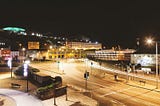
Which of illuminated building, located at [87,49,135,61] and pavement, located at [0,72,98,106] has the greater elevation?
illuminated building, located at [87,49,135,61]

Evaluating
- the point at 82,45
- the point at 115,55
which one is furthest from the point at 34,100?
the point at 82,45

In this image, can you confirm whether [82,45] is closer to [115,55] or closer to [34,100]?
[115,55]

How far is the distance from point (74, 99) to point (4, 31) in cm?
16128

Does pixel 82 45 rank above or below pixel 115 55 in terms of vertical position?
above

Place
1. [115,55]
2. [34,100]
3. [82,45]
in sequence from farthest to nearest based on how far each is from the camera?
[82,45] → [115,55] → [34,100]

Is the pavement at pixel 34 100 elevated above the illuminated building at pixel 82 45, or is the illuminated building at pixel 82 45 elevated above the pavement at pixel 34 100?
the illuminated building at pixel 82 45

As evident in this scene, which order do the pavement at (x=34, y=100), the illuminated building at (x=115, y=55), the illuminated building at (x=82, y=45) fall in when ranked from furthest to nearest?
the illuminated building at (x=82, y=45), the illuminated building at (x=115, y=55), the pavement at (x=34, y=100)

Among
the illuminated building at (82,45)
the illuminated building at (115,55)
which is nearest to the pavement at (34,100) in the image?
the illuminated building at (115,55)

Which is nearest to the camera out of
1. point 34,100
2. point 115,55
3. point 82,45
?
point 34,100

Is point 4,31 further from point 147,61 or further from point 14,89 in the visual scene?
point 14,89

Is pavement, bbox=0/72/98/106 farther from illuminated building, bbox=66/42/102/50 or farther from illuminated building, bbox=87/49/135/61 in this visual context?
illuminated building, bbox=66/42/102/50

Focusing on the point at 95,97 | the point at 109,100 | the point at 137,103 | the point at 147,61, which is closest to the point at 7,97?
the point at 95,97

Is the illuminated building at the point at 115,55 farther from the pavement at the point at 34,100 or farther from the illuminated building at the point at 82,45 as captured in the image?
the pavement at the point at 34,100

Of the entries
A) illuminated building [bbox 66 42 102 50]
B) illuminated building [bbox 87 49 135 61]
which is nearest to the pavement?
illuminated building [bbox 87 49 135 61]
